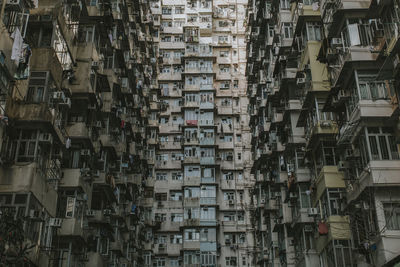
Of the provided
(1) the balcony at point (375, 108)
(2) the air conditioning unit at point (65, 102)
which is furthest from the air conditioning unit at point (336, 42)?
(2) the air conditioning unit at point (65, 102)

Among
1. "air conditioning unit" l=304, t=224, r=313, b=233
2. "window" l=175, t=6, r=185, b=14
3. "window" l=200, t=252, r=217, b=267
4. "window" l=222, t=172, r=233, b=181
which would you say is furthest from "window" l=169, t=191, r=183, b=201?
"window" l=175, t=6, r=185, b=14

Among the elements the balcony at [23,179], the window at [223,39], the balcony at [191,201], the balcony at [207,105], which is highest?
the window at [223,39]

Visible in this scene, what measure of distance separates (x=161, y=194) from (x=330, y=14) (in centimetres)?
2744

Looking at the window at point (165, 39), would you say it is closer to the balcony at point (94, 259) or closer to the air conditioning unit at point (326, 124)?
the balcony at point (94, 259)

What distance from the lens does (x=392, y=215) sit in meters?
17.8

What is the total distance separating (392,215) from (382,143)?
2.81 m

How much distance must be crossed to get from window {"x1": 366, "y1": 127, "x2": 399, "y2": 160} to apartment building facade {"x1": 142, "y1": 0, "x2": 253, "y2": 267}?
2590cm

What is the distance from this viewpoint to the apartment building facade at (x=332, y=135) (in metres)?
18.3

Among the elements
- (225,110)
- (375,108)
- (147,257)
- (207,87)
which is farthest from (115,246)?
(207,87)

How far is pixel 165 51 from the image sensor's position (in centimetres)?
5378

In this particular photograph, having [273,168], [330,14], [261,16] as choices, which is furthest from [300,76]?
[261,16]

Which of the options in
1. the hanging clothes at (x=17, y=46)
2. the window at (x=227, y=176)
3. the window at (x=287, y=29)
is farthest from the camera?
the window at (x=227, y=176)

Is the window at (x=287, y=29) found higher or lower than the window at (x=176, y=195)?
higher

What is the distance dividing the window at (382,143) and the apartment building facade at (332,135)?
4 cm
